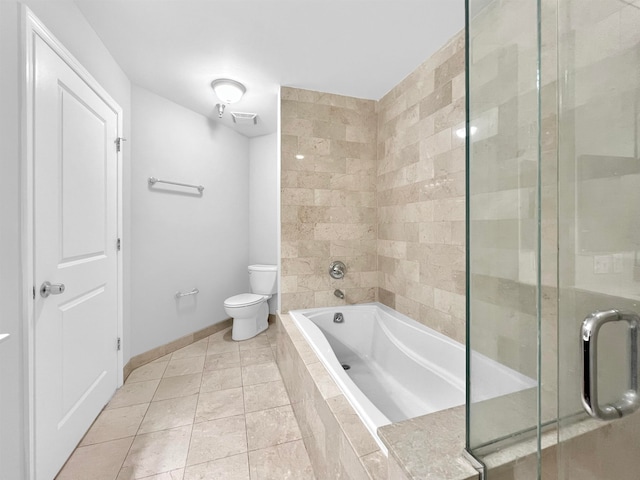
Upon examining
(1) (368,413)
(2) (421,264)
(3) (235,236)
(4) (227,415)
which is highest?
(3) (235,236)

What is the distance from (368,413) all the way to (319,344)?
65 centimetres

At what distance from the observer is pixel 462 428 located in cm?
80

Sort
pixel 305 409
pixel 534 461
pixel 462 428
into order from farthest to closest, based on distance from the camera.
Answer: pixel 305 409 < pixel 462 428 < pixel 534 461

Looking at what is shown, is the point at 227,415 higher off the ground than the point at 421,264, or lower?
lower

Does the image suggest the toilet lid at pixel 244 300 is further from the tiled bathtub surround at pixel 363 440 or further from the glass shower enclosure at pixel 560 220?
the glass shower enclosure at pixel 560 220

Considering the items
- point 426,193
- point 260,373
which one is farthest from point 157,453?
point 426,193

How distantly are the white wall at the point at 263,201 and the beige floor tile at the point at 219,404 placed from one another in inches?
59.0

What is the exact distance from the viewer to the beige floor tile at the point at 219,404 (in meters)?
1.67

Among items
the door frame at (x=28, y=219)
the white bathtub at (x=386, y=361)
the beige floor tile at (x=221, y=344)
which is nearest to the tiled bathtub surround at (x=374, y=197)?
the white bathtub at (x=386, y=361)

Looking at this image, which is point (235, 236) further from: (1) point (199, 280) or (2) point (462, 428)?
(2) point (462, 428)

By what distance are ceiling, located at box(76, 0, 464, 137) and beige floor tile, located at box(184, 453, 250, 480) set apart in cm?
242

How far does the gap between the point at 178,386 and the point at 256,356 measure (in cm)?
68

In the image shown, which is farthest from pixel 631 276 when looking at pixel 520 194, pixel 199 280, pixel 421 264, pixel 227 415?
pixel 199 280

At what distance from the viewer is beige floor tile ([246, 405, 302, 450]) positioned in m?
1.45
